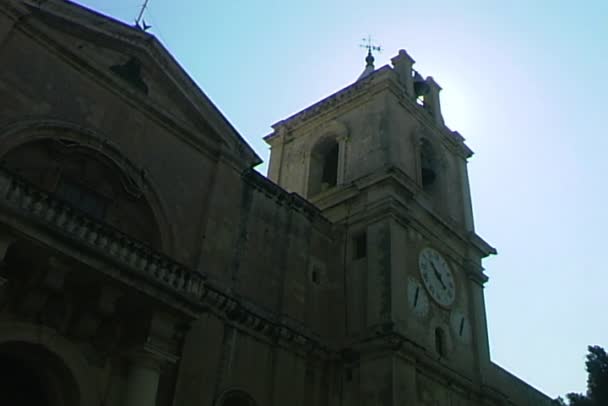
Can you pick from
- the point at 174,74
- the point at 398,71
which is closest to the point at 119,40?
the point at 174,74

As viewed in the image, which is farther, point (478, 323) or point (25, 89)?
point (478, 323)

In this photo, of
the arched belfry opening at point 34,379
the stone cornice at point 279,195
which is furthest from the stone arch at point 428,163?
the arched belfry opening at point 34,379

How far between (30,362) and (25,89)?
218 inches

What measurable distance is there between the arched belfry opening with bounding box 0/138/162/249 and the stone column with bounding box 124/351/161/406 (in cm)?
288

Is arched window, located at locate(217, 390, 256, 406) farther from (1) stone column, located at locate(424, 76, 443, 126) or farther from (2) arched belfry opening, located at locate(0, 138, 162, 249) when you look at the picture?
(1) stone column, located at locate(424, 76, 443, 126)

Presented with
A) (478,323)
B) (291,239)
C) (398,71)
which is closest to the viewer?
(291,239)

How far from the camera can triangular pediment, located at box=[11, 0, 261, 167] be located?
1521cm

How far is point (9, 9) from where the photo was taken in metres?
14.1

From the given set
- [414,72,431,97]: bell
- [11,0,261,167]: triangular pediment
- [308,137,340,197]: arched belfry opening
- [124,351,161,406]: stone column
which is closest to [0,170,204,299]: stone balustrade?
[124,351,161,406]: stone column

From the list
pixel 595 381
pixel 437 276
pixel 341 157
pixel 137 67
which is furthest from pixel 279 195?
pixel 595 381

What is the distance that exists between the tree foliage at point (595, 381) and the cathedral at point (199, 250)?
108 inches

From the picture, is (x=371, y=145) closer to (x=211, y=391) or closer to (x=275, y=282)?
(x=275, y=282)

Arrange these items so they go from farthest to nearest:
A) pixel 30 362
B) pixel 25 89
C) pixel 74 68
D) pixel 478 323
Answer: pixel 478 323 → pixel 74 68 → pixel 25 89 → pixel 30 362

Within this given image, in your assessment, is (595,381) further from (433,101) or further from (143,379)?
(143,379)
